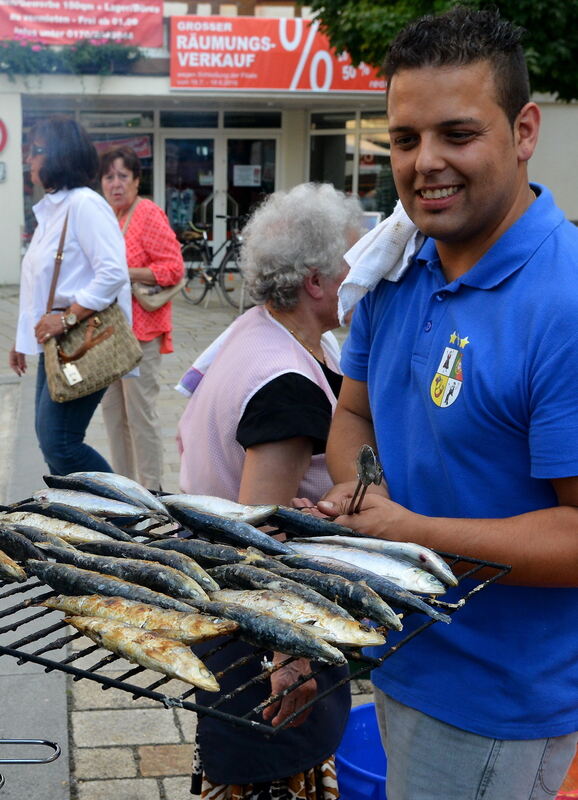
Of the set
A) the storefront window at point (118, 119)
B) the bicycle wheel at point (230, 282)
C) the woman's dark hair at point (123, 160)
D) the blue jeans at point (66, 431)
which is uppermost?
the storefront window at point (118, 119)

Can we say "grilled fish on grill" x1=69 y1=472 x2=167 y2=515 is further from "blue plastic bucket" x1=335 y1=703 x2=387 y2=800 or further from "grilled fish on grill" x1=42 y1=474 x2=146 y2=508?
"blue plastic bucket" x1=335 y1=703 x2=387 y2=800

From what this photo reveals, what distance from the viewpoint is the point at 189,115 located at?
22.2m

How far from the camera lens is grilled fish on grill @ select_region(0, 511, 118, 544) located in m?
2.25

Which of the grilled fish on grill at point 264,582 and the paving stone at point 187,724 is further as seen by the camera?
the paving stone at point 187,724

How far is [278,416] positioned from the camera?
2.79 m

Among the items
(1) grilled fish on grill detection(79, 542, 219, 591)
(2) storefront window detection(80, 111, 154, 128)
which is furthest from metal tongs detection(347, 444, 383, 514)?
(2) storefront window detection(80, 111, 154, 128)

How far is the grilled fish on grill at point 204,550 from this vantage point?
Answer: 83.4 inches

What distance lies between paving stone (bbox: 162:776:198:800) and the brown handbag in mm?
2280

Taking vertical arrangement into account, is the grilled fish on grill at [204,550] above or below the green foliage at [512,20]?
below

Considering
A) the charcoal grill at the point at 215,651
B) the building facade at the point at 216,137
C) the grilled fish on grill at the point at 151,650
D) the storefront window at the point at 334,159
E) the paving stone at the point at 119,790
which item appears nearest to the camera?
the charcoal grill at the point at 215,651

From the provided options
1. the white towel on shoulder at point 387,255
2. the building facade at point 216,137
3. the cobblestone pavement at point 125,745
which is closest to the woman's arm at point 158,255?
the cobblestone pavement at point 125,745

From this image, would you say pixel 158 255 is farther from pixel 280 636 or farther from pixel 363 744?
pixel 280 636

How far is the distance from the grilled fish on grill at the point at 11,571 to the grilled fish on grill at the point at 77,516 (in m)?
0.27

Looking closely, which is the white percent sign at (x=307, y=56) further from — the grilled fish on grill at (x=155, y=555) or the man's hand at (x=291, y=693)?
the grilled fish on grill at (x=155, y=555)
